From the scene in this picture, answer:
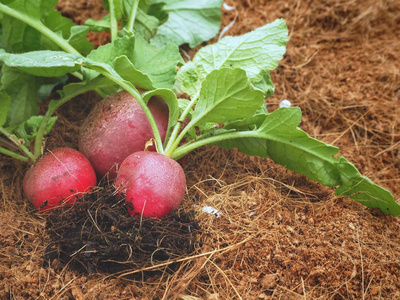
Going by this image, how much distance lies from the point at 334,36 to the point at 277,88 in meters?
0.51

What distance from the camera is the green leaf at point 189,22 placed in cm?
216

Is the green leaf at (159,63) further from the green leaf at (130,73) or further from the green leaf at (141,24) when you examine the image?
the green leaf at (141,24)

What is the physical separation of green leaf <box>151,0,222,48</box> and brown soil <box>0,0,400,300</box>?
154 millimetres

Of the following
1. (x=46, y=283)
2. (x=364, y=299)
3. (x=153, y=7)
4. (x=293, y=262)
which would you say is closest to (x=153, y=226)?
(x=46, y=283)

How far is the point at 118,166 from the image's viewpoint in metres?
1.62

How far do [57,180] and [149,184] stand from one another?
0.39m

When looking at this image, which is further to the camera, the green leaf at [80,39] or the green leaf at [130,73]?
the green leaf at [80,39]

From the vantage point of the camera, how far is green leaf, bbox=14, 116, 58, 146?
1682 millimetres

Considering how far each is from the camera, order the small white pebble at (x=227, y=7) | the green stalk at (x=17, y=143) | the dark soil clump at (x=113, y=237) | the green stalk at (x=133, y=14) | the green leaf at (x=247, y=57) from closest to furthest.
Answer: the dark soil clump at (x=113, y=237)
the green stalk at (x=17, y=143)
the green leaf at (x=247, y=57)
the green stalk at (x=133, y=14)
the small white pebble at (x=227, y=7)

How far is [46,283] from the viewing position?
1.30 metres

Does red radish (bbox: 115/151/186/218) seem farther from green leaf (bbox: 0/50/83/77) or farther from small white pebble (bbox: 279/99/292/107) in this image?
small white pebble (bbox: 279/99/292/107)

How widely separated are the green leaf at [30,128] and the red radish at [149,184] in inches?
19.2

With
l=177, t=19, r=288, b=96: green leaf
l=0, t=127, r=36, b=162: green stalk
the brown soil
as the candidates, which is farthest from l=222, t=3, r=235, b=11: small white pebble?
l=0, t=127, r=36, b=162: green stalk

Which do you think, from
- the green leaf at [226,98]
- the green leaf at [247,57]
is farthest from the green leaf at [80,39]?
the green leaf at [226,98]
